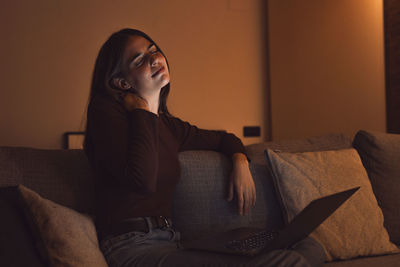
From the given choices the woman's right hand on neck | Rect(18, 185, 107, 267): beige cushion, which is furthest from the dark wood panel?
Rect(18, 185, 107, 267): beige cushion

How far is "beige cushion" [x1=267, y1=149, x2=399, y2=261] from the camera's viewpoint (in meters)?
1.64

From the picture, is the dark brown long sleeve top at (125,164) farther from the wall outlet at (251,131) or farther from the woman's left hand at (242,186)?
the wall outlet at (251,131)

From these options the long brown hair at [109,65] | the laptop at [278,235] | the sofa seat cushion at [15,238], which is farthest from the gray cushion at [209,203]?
the sofa seat cushion at [15,238]

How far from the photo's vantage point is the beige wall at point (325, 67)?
296cm

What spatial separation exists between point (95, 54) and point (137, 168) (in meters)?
1.97

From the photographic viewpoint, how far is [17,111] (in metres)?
3.02

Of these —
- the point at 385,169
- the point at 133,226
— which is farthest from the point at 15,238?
the point at 385,169

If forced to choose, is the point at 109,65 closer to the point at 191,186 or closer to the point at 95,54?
the point at 191,186

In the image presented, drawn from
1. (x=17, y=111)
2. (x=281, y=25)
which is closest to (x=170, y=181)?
(x=17, y=111)

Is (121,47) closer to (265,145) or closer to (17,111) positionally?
(265,145)

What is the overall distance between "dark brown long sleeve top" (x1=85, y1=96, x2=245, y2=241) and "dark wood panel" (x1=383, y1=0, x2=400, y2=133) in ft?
5.99

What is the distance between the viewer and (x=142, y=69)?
63.1 inches

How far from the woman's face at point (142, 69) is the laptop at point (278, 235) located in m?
0.58

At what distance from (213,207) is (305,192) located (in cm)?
35
